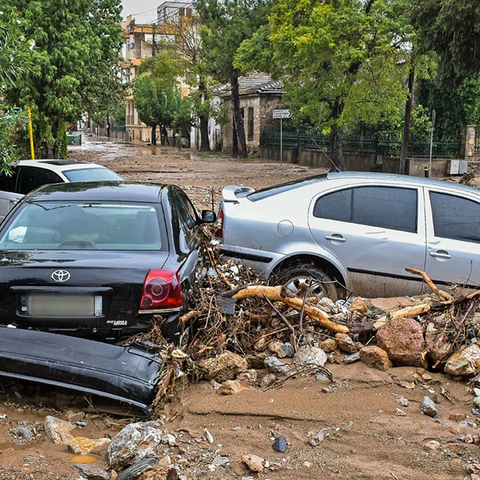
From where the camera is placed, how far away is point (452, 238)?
6.92m

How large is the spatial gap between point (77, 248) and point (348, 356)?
2.33 meters

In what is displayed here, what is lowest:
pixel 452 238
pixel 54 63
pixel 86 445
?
pixel 86 445

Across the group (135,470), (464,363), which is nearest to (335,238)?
(464,363)

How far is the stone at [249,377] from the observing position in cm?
503

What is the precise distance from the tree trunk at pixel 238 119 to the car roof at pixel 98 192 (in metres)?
33.1

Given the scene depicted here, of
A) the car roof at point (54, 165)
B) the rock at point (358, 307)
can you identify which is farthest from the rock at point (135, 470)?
the car roof at point (54, 165)

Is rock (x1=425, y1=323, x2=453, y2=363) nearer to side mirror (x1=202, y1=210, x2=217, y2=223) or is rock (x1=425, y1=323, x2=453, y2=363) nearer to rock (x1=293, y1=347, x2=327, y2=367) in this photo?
rock (x1=293, y1=347, x2=327, y2=367)

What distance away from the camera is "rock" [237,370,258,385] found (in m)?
5.02

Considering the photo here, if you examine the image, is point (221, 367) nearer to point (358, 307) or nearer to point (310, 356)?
point (310, 356)

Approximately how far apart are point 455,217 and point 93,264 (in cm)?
397

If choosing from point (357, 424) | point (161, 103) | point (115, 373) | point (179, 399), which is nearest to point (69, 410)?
point (115, 373)

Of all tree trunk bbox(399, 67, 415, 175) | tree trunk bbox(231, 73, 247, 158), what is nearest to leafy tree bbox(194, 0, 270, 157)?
tree trunk bbox(231, 73, 247, 158)

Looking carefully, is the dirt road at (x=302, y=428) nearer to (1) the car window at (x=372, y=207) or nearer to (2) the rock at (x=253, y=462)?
(2) the rock at (x=253, y=462)

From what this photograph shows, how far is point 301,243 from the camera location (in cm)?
684
